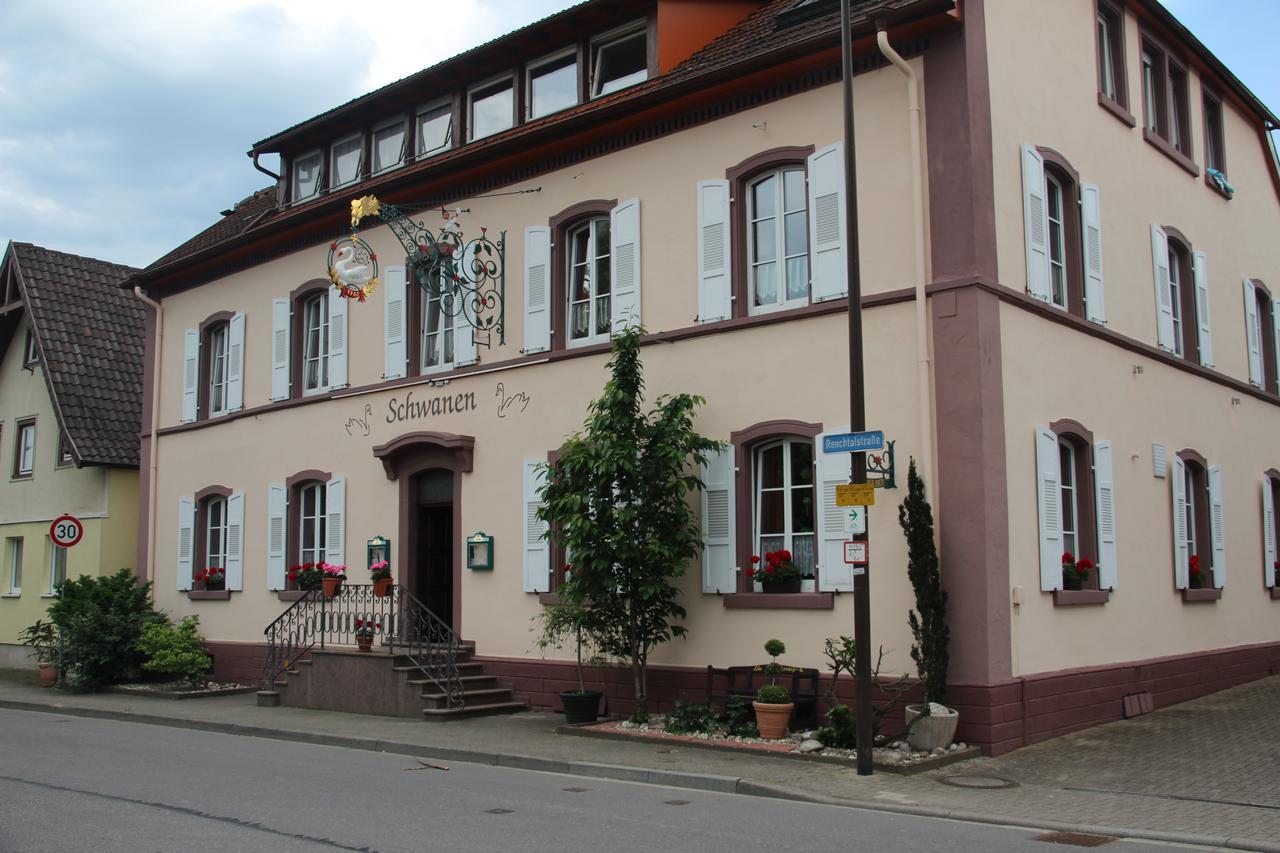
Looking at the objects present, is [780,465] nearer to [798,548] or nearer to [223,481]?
[798,548]

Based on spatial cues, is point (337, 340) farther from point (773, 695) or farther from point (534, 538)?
point (773, 695)

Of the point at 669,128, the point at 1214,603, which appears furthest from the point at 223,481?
the point at 1214,603

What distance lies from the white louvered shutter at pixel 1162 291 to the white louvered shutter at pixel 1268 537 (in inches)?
147

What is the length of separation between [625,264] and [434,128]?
5533mm

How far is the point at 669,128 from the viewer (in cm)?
1549

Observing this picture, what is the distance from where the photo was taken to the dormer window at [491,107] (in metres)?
18.5

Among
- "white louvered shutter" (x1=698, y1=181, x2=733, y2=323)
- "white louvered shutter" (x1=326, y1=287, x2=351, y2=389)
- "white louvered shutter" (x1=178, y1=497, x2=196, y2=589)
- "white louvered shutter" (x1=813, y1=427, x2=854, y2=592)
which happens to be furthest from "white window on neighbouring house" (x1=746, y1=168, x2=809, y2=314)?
"white louvered shutter" (x1=178, y1=497, x2=196, y2=589)

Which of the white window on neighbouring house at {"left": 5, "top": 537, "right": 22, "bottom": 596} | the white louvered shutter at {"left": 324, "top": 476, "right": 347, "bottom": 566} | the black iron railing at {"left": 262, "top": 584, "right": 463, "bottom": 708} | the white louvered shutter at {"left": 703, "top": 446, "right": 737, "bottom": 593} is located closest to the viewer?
the white louvered shutter at {"left": 703, "top": 446, "right": 737, "bottom": 593}

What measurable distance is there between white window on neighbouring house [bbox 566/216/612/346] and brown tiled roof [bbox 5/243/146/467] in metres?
11.9

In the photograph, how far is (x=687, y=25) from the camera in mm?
16859

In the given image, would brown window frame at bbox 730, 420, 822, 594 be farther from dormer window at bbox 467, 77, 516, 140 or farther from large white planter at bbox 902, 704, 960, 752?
dormer window at bbox 467, 77, 516, 140

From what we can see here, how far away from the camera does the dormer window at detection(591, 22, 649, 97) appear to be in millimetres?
→ 17078

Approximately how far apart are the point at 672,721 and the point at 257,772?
437cm

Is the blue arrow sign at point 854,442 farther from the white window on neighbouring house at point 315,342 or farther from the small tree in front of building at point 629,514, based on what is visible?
the white window on neighbouring house at point 315,342
